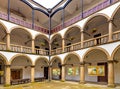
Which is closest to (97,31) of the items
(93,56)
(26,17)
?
(93,56)

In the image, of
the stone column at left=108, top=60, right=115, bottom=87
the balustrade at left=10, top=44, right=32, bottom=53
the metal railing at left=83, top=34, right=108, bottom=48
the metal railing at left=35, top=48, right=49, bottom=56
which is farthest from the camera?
the metal railing at left=35, top=48, right=49, bottom=56

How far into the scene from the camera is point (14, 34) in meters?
18.9

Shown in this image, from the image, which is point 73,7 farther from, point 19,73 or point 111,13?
point 19,73

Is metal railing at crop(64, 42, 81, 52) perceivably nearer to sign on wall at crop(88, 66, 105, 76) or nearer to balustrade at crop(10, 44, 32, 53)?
sign on wall at crop(88, 66, 105, 76)

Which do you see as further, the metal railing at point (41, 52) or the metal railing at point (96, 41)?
the metal railing at point (41, 52)

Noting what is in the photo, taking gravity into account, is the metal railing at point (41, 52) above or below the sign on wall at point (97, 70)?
above

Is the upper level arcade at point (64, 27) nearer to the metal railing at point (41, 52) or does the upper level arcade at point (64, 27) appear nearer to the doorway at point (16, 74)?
the metal railing at point (41, 52)

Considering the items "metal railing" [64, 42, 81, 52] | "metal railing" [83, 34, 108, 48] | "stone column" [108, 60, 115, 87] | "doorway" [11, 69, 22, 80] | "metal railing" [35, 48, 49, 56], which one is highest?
"metal railing" [83, 34, 108, 48]

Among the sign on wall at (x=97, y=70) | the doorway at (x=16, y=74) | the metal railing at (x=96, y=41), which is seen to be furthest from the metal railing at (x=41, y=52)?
the sign on wall at (x=97, y=70)

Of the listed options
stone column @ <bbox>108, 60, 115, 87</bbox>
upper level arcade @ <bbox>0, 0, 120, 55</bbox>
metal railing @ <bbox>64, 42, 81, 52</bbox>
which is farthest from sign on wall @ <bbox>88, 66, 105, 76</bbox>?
metal railing @ <bbox>64, 42, 81, 52</bbox>

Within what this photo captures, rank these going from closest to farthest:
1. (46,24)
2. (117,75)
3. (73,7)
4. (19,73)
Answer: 1. (117,75)
2. (19,73)
3. (73,7)
4. (46,24)

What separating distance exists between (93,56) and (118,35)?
17.3 feet

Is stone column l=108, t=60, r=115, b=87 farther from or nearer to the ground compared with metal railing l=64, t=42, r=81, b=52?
nearer to the ground

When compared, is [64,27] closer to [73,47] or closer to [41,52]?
[73,47]
